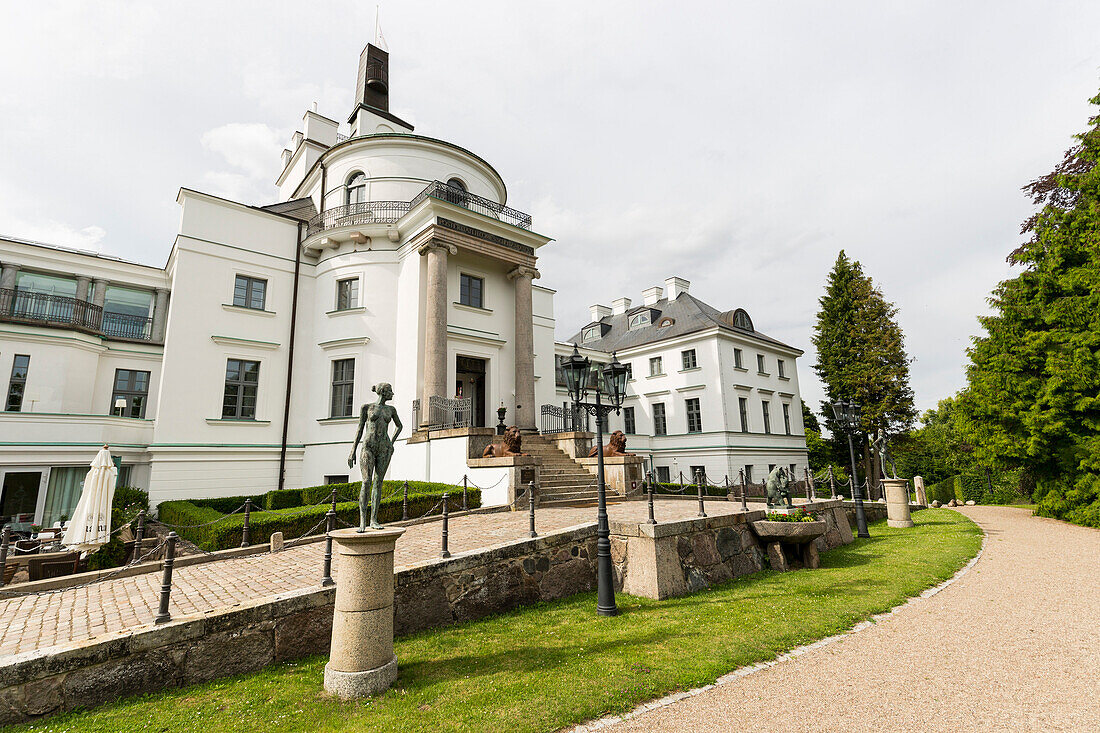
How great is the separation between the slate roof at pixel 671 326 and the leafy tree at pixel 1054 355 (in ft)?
48.2

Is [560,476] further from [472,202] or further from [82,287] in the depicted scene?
[82,287]

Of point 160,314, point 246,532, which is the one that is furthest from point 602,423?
point 160,314

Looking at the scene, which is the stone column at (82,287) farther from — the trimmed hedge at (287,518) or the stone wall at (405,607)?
the stone wall at (405,607)

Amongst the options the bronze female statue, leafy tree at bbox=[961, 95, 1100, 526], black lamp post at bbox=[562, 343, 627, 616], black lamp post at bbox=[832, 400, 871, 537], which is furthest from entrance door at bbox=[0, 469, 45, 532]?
leafy tree at bbox=[961, 95, 1100, 526]

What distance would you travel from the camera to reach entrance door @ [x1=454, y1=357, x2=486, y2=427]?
20.0 m

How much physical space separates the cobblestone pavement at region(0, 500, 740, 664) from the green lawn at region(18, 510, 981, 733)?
47.0 inches

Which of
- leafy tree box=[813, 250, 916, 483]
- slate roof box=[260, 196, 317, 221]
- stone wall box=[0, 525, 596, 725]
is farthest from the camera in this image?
leafy tree box=[813, 250, 916, 483]

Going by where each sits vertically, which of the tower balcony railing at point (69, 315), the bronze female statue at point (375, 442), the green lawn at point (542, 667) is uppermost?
the tower balcony railing at point (69, 315)

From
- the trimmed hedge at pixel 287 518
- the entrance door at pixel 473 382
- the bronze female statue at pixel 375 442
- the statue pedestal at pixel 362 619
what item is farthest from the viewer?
the entrance door at pixel 473 382

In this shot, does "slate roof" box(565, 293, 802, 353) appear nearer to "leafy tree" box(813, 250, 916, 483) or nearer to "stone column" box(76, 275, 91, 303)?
"leafy tree" box(813, 250, 916, 483)

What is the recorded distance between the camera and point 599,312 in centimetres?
4284

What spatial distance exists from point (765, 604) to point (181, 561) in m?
10.2

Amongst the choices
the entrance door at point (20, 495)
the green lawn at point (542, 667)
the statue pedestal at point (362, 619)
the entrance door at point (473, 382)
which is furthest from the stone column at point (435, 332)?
the statue pedestal at point (362, 619)

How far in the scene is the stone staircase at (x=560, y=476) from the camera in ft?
45.9
